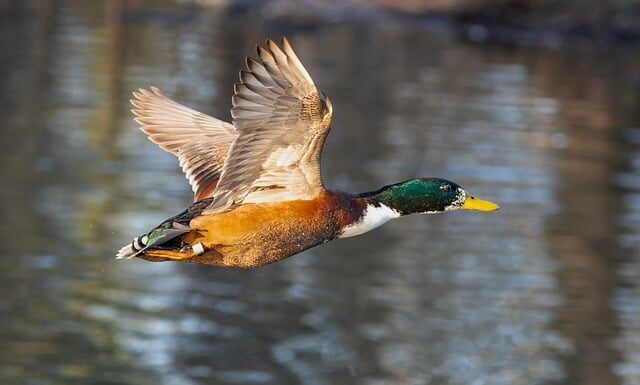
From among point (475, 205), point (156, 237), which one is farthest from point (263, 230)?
point (475, 205)

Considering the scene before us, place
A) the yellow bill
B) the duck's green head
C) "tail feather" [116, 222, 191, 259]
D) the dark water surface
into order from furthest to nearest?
the dark water surface, the yellow bill, the duck's green head, "tail feather" [116, 222, 191, 259]

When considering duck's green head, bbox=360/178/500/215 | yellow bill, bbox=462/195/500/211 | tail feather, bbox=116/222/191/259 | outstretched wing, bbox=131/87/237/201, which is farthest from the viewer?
outstretched wing, bbox=131/87/237/201

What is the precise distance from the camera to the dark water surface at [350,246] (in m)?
14.8

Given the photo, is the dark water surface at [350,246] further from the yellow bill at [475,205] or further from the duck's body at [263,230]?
the duck's body at [263,230]

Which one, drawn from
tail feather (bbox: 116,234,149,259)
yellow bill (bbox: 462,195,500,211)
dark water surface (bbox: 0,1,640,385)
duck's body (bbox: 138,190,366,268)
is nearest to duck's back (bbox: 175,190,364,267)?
duck's body (bbox: 138,190,366,268)

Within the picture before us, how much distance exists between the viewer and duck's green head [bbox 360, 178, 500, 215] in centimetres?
637

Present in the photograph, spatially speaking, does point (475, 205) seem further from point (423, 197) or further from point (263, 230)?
point (263, 230)

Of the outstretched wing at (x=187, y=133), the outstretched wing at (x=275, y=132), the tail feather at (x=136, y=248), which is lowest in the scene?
the tail feather at (x=136, y=248)

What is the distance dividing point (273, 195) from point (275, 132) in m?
0.37

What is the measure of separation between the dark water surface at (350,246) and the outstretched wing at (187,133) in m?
6.70

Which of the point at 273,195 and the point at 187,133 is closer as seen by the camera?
the point at 273,195

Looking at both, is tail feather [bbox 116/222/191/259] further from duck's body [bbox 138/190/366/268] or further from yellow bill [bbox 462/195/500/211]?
yellow bill [bbox 462/195/500/211]

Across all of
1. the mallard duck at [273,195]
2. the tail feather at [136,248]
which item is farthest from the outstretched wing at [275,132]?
the tail feather at [136,248]

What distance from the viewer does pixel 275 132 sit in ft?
18.7
